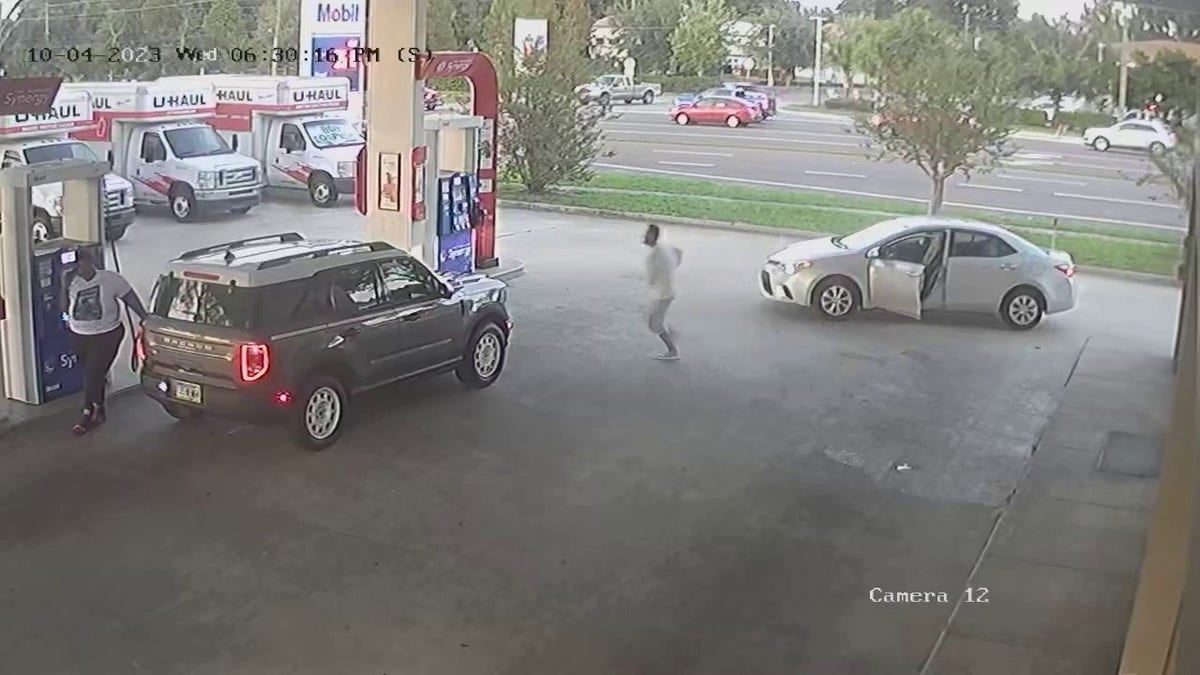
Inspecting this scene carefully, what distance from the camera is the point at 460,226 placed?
17.1 m

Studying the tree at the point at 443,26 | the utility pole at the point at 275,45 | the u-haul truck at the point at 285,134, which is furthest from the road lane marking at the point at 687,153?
the utility pole at the point at 275,45

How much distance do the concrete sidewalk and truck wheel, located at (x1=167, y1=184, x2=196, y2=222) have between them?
1500 centimetres

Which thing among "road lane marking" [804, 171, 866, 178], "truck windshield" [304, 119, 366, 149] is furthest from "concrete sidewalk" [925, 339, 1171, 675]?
"truck windshield" [304, 119, 366, 149]

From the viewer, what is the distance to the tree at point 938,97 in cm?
2081

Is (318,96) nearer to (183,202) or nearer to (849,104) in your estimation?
(183,202)

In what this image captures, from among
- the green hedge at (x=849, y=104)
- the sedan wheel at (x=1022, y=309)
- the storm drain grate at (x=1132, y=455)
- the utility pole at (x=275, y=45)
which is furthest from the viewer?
the utility pole at (x=275, y=45)

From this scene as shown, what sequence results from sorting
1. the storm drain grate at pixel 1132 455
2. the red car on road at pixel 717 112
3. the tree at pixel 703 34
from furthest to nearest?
the red car on road at pixel 717 112
the tree at pixel 703 34
the storm drain grate at pixel 1132 455

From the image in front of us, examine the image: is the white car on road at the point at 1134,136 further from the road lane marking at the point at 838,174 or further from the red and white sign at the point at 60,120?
the red and white sign at the point at 60,120

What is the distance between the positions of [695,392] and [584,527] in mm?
3746

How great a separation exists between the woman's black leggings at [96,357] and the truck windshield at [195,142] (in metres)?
12.5

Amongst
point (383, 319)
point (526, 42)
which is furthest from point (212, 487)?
point (526, 42)

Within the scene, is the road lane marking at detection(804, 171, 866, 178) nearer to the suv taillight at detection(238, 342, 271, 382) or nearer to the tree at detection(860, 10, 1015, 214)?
the tree at detection(860, 10, 1015, 214)

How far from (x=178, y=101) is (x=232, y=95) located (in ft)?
4.59
